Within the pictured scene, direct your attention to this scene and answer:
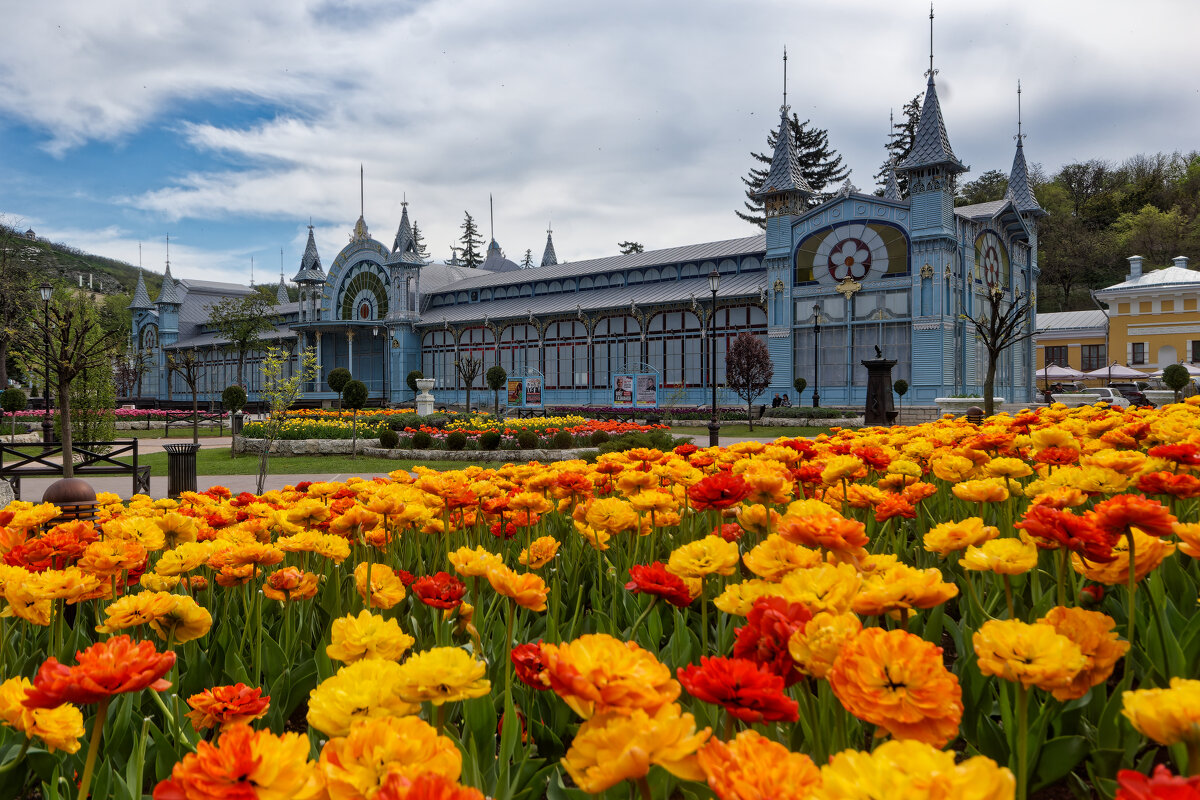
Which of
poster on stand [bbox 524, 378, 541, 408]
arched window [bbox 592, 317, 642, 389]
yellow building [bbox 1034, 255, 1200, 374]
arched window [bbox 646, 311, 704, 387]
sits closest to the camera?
arched window [bbox 646, 311, 704, 387]

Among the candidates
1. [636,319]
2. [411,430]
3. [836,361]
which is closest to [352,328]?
[636,319]

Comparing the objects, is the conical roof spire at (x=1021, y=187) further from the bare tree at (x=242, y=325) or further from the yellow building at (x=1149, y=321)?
the bare tree at (x=242, y=325)

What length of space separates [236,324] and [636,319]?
27387mm

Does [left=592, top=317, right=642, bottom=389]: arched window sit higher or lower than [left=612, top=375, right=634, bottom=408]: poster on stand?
higher

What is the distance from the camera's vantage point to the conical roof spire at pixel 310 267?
1812 inches

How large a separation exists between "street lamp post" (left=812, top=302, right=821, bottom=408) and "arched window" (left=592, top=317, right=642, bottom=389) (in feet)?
27.4

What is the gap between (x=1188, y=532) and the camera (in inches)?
62.4

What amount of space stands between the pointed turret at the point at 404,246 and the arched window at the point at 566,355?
10.00 m

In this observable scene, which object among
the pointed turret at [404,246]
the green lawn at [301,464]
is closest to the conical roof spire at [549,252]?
the pointed turret at [404,246]

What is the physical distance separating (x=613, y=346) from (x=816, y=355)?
10607 millimetres

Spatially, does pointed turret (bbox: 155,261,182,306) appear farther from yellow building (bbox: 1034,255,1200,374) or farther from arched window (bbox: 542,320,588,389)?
yellow building (bbox: 1034,255,1200,374)

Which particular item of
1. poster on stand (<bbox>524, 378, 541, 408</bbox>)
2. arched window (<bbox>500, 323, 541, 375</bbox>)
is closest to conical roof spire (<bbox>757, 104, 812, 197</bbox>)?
poster on stand (<bbox>524, 378, 541, 408</bbox>)

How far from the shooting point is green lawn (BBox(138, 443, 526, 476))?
15.2 m

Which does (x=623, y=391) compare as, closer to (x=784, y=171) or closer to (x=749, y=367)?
(x=749, y=367)
